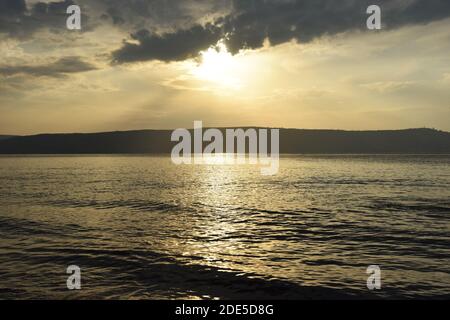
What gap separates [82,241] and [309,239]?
15.1m

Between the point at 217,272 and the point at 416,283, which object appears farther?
the point at 217,272

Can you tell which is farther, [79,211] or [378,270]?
[79,211]

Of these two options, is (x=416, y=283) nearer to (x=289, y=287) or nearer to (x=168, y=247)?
(x=289, y=287)

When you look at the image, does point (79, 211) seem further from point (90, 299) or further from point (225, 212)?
point (90, 299)

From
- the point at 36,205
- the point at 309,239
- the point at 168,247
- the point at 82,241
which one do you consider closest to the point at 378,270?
the point at 309,239

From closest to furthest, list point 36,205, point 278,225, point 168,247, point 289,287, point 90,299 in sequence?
point 90,299
point 289,287
point 168,247
point 278,225
point 36,205

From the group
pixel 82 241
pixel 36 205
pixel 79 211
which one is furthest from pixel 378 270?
pixel 36 205

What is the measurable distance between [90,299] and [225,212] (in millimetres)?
25084
